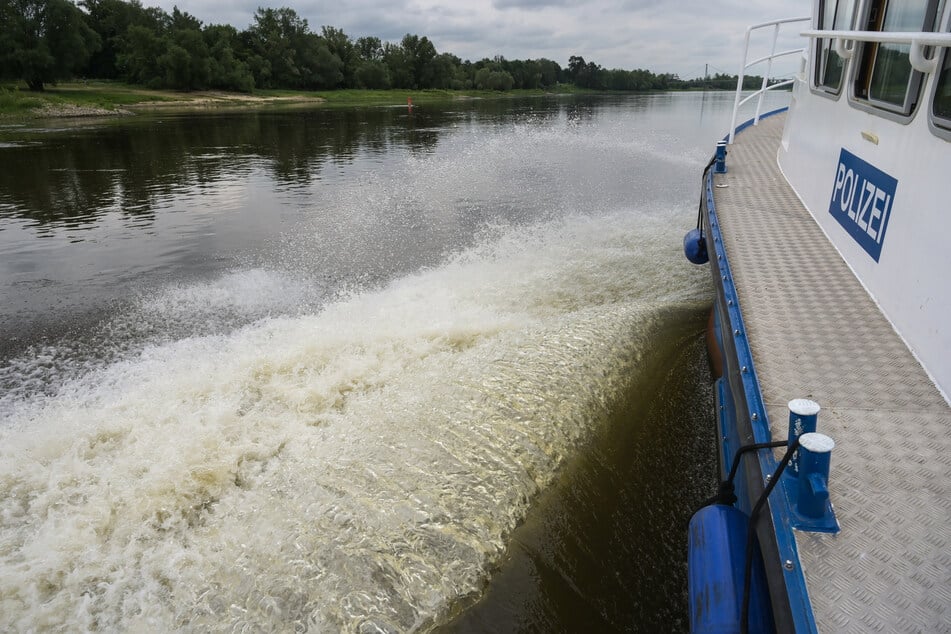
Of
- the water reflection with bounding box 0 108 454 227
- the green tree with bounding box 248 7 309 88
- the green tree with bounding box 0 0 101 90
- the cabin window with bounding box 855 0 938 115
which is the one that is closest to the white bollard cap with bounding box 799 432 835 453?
the cabin window with bounding box 855 0 938 115

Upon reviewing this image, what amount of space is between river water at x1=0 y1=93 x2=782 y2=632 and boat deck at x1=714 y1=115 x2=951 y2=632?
1376 mm

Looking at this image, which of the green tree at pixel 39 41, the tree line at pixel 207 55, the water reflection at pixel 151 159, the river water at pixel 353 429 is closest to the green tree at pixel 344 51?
the tree line at pixel 207 55

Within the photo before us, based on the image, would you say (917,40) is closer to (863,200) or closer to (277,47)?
(863,200)

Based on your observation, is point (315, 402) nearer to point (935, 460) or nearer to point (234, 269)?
point (935, 460)

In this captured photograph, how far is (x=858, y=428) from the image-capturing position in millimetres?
2756

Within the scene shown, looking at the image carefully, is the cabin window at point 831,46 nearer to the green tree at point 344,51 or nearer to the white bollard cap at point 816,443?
the white bollard cap at point 816,443

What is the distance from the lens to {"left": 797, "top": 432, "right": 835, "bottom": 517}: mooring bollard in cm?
201

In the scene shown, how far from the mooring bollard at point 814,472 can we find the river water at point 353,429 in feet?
4.67

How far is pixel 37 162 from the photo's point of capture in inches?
770

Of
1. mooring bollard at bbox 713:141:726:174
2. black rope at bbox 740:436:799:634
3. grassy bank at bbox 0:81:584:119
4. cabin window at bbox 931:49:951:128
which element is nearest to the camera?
black rope at bbox 740:436:799:634

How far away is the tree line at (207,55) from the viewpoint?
5509 cm

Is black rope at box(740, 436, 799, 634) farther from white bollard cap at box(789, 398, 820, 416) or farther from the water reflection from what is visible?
the water reflection

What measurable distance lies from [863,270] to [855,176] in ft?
2.92

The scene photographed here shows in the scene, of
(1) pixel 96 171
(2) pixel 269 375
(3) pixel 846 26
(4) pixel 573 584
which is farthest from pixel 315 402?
Result: (1) pixel 96 171
